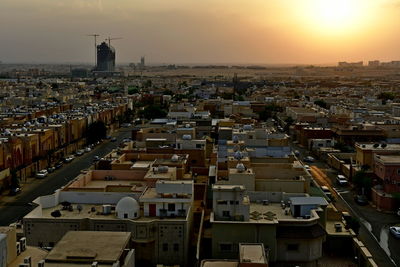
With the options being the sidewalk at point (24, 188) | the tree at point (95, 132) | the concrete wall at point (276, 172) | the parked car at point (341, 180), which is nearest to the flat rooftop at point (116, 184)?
the concrete wall at point (276, 172)

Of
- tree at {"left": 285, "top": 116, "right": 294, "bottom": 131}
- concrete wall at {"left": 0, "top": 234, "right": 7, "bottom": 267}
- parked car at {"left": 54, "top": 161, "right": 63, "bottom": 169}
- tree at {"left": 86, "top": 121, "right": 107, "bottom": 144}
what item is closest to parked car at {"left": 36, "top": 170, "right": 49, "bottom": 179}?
parked car at {"left": 54, "top": 161, "right": 63, "bottom": 169}

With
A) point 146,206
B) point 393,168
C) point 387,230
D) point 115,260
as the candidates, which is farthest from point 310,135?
point 115,260

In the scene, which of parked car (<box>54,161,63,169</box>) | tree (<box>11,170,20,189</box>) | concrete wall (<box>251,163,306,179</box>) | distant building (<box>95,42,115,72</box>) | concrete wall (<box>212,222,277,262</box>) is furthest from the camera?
distant building (<box>95,42,115,72</box>)

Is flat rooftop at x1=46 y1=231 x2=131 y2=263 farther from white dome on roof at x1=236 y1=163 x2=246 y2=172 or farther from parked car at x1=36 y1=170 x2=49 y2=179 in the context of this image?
parked car at x1=36 y1=170 x2=49 y2=179

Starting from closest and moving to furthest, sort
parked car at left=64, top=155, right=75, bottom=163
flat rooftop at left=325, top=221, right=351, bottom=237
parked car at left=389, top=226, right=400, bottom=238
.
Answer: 1. flat rooftop at left=325, top=221, right=351, bottom=237
2. parked car at left=389, top=226, right=400, bottom=238
3. parked car at left=64, top=155, right=75, bottom=163

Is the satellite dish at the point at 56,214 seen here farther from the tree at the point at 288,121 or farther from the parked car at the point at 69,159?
the tree at the point at 288,121

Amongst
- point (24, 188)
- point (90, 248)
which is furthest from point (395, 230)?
point (24, 188)

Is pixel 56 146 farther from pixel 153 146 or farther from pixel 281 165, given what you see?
pixel 281 165
